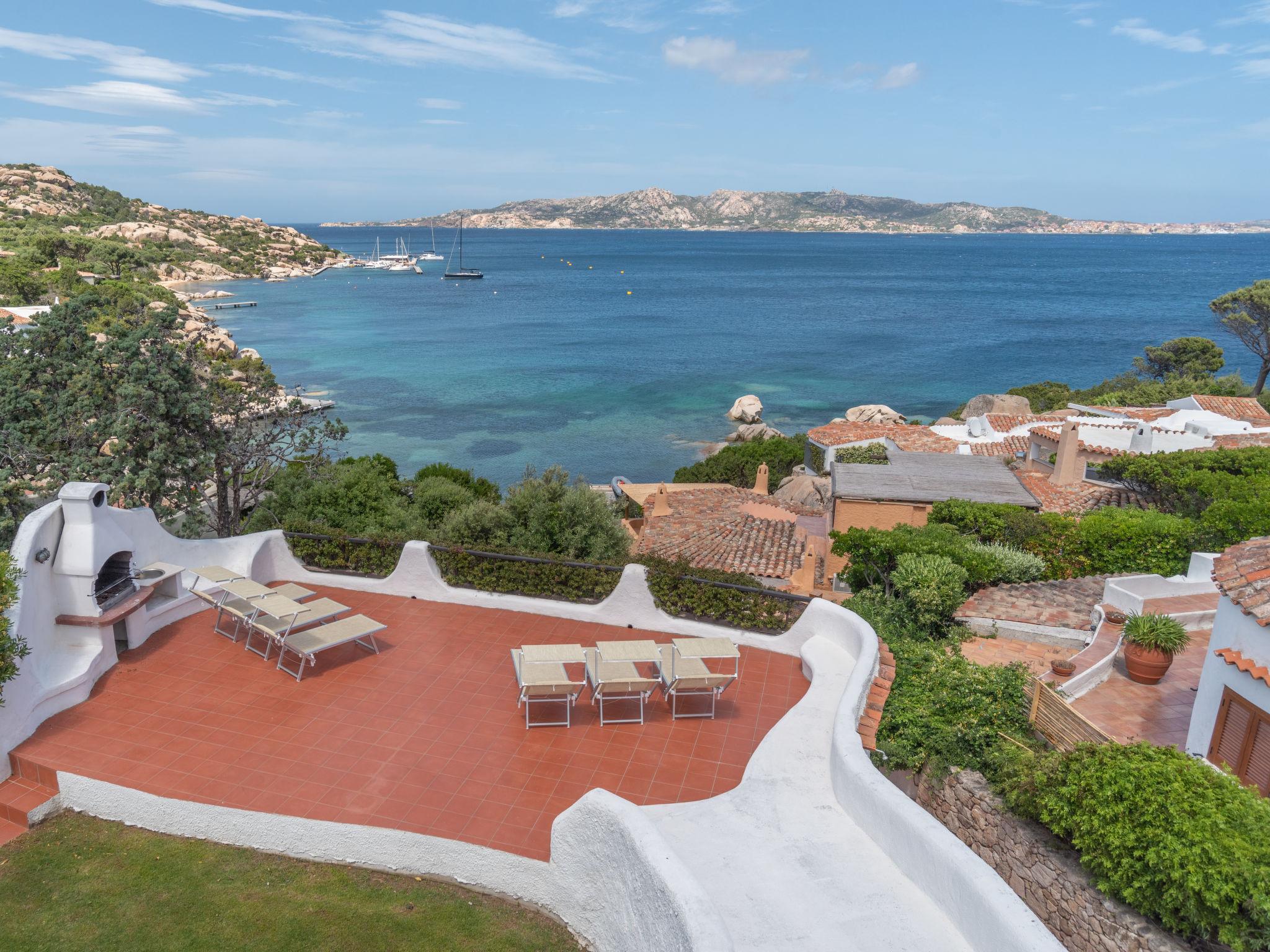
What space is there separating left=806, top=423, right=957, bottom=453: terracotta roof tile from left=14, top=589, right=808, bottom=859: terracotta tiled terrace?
23.7m

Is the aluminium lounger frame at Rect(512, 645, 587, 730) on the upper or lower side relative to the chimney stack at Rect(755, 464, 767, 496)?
upper

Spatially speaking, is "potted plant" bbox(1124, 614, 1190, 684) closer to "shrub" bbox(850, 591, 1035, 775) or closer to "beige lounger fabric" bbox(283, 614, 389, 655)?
"shrub" bbox(850, 591, 1035, 775)

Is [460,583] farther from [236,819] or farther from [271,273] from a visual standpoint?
[271,273]

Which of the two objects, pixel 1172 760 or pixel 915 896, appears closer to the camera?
pixel 915 896

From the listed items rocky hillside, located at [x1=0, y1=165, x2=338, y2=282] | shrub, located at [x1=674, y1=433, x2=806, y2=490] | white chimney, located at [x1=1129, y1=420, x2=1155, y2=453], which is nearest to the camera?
white chimney, located at [x1=1129, y1=420, x2=1155, y2=453]

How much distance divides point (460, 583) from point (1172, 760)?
8.07 metres

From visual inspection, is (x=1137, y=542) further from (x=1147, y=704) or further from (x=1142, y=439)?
(x=1142, y=439)

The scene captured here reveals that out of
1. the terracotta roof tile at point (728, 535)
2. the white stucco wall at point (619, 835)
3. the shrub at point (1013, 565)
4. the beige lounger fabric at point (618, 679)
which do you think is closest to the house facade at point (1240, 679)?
the white stucco wall at point (619, 835)

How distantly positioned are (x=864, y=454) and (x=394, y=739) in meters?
24.8

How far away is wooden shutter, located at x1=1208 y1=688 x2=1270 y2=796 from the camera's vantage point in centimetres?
855

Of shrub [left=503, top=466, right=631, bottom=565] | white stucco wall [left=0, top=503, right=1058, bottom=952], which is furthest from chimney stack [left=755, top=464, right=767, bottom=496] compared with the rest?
white stucco wall [left=0, top=503, right=1058, bottom=952]

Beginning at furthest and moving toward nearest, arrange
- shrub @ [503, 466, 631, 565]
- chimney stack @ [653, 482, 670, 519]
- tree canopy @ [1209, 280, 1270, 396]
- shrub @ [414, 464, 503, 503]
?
tree canopy @ [1209, 280, 1270, 396], chimney stack @ [653, 482, 670, 519], shrub @ [414, 464, 503, 503], shrub @ [503, 466, 631, 565]

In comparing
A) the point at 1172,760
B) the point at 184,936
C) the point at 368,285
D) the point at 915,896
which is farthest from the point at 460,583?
the point at 368,285

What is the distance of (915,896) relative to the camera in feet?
18.5
